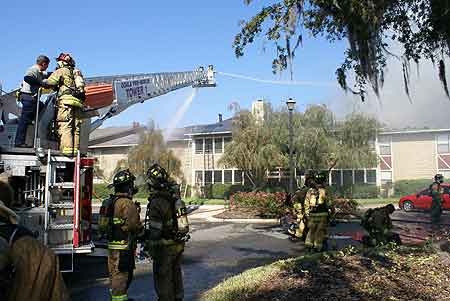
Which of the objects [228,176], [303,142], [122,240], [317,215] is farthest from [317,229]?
[228,176]

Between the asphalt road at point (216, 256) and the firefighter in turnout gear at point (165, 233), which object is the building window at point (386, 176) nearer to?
the asphalt road at point (216, 256)

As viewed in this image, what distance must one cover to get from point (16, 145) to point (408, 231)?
33.1ft

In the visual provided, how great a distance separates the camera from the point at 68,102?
A: 6172mm

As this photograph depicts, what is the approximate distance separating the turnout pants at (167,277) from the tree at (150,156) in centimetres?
2086

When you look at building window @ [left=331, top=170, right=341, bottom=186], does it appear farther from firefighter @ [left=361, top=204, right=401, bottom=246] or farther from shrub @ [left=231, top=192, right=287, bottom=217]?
firefighter @ [left=361, top=204, right=401, bottom=246]

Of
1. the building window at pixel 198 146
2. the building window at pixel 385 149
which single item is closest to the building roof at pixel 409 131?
the building window at pixel 385 149

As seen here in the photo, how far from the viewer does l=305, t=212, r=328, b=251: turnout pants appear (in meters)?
7.44

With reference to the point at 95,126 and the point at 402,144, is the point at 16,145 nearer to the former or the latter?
the point at 95,126

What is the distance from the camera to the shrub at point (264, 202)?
1537 centimetres

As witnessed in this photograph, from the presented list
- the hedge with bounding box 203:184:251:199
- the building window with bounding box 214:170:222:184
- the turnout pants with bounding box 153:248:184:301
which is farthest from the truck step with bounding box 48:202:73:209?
the building window with bounding box 214:170:222:184

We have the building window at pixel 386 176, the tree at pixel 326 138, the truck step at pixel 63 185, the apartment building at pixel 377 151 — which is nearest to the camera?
the truck step at pixel 63 185

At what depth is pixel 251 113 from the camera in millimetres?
25375

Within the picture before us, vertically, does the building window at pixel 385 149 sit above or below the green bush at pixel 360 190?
above

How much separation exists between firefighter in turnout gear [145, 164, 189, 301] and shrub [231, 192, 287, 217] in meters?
9.80
